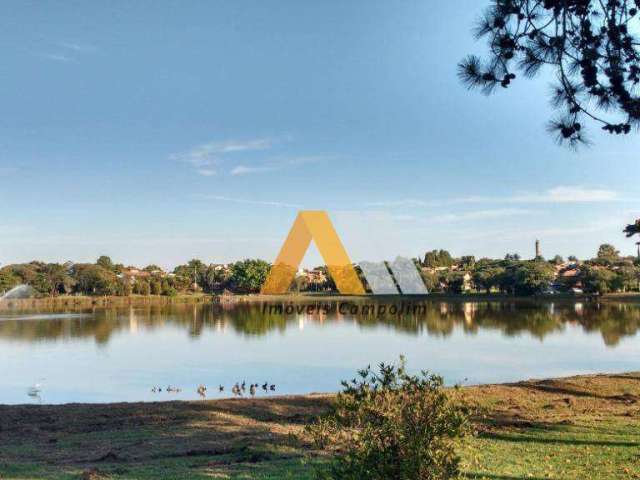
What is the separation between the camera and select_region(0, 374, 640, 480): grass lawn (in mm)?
6441

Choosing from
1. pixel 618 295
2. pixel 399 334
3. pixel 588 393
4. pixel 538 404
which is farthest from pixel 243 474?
pixel 618 295

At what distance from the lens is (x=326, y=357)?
70.9 ft

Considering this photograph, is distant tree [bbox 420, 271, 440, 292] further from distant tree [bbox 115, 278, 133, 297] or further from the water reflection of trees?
distant tree [bbox 115, 278, 133, 297]

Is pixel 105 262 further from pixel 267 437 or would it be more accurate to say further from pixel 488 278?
pixel 267 437

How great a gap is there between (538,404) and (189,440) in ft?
22.3

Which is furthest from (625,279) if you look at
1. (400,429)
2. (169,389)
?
(400,429)

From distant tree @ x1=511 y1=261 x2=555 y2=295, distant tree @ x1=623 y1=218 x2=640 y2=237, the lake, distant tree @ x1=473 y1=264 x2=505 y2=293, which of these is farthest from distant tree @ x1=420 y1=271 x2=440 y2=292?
distant tree @ x1=623 y1=218 x2=640 y2=237

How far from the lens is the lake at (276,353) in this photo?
16.4 meters

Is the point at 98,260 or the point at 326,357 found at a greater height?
the point at 98,260

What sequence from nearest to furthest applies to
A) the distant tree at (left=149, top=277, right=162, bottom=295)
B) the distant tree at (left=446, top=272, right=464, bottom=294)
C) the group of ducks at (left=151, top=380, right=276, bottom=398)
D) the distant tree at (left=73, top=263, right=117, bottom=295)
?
the group of ducks at (left=151, top=380, right=276, bottom=398) → the distant tree at (left=446, top=272, right=464, bottom=294) → the distant tree at (left=73, top=263, right=117, bottom=295) → the distant tree at (left=149, top=277, right=162, bottom=295)

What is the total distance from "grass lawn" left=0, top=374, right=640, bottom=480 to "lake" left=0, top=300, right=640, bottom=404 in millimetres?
3090

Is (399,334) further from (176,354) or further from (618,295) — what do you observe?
(618,295)

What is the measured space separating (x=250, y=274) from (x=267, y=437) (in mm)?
76757

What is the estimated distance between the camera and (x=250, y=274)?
84875 millimetres
